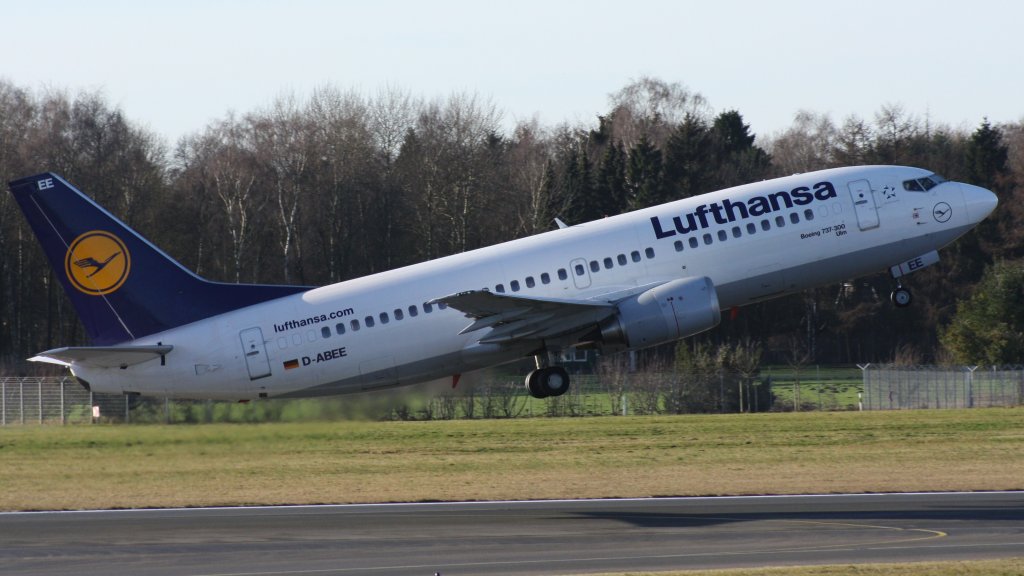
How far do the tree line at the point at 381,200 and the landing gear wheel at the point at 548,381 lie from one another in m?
48.6

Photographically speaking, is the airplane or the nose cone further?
the nose cone

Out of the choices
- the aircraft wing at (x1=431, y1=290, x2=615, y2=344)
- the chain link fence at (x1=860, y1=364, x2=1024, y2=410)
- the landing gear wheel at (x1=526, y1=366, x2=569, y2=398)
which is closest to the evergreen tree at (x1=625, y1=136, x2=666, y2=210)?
the chain link fence at (x1=860, y1=364, x2=1024, y2=410)

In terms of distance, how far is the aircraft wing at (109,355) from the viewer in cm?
3350

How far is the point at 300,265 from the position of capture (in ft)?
297

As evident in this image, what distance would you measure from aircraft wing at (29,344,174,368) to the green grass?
7.37ft

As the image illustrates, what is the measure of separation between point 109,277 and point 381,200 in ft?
203

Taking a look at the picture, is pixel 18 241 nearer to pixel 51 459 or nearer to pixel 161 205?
pixel 161 205

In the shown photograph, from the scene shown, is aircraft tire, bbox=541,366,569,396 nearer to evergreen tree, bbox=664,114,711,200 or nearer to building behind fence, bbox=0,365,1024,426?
building behind fence, bbox=0,365,1024,426

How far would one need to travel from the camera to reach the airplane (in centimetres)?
3509

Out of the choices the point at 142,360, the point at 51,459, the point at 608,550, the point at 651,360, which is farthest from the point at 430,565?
the point at 651,360

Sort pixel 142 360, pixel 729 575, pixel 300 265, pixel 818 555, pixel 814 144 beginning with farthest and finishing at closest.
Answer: pixel 814 144 < pixel 300 265 < pixel 142 360 < pixel 818 555 < pixel 729 575

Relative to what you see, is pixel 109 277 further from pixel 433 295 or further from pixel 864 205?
pixel 864 205

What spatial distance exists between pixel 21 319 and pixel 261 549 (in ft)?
216

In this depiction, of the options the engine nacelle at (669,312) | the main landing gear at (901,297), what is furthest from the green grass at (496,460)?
the main landing gear at (901,297)
